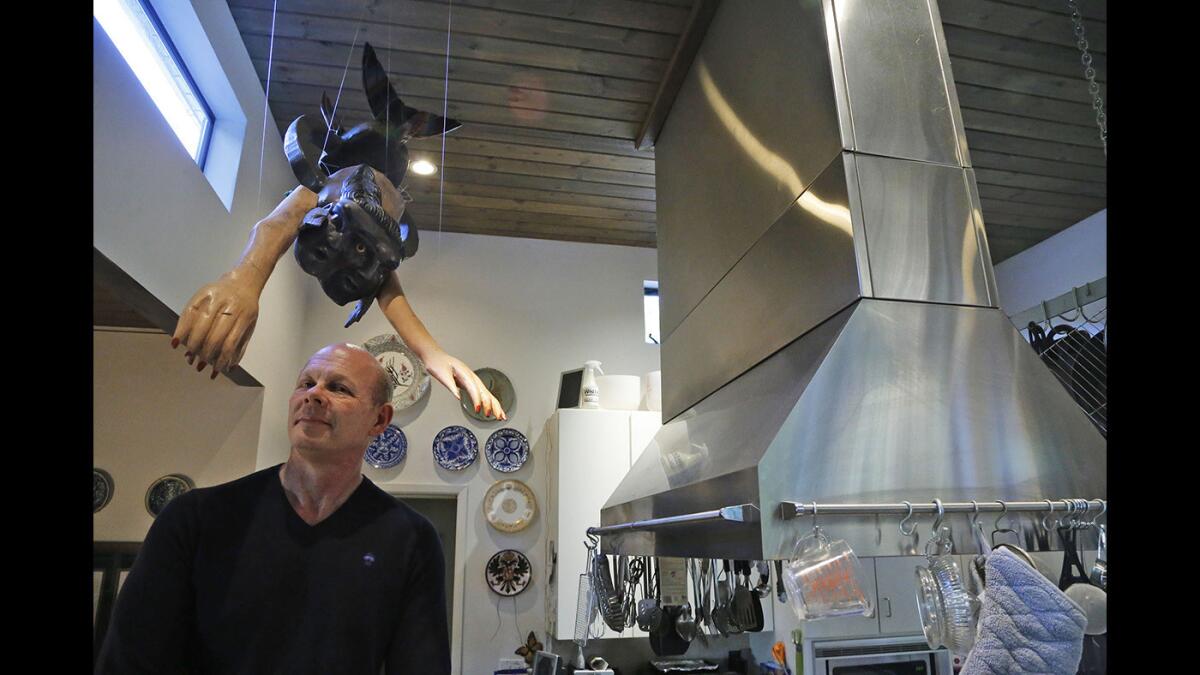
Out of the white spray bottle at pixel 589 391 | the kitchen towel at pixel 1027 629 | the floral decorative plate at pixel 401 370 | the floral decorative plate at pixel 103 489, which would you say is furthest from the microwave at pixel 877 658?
the floral decorative plate at pixel 103 489

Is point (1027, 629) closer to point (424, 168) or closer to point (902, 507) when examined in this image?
point (902, 507)

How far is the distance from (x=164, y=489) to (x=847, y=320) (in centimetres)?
260

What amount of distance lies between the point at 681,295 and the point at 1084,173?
1942 millimetres

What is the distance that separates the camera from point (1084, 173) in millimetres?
2795

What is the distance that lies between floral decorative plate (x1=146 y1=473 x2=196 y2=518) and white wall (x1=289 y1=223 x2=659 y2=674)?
761 mm

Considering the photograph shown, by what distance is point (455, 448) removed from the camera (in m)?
3.37

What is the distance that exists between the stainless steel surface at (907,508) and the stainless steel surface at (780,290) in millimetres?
380

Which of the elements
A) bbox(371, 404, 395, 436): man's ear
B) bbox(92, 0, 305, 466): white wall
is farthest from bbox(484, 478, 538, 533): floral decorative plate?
bbox(371, 404, 395, 436): man's ear

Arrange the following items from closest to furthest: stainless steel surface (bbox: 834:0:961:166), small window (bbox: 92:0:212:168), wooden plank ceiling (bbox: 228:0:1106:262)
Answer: stainless steel surface (bbox: 834:0:961:166)
small window (bbox: 92:0:212:168)
wooden plank ceiling (bbox: 228:0:1106:262)

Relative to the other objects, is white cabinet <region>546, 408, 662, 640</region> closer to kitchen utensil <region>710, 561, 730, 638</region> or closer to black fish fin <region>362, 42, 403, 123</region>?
kitchen utensil <region>710, 561, 730, 638</region>

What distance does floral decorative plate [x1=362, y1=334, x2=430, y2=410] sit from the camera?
335 centimetres
